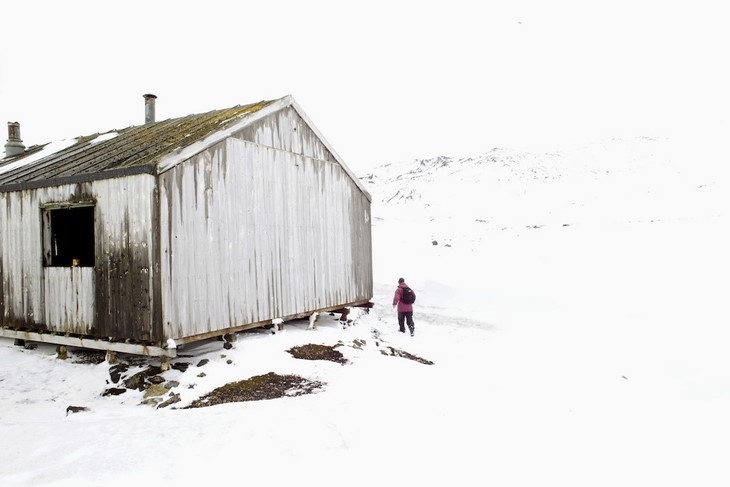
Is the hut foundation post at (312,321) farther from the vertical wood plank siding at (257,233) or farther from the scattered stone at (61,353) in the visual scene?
the scattered stone at (61,353)

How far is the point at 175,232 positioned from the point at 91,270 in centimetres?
224

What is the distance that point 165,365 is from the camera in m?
8.84

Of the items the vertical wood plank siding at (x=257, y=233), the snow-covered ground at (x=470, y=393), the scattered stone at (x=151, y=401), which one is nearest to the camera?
the snow-covered ground at (x=470, y=393)

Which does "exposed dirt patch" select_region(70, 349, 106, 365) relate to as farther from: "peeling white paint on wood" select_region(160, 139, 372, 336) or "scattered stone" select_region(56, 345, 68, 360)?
"peeling white paint on wood" select_region(160, 139, 372, 336)

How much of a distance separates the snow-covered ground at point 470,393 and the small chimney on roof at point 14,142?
8.71 m

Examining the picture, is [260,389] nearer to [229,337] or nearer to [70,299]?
[229,337]

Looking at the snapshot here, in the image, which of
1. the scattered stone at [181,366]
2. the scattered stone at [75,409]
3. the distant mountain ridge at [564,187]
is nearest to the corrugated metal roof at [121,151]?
the scattered stone at [181,366]

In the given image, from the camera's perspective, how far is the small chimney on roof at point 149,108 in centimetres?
1562

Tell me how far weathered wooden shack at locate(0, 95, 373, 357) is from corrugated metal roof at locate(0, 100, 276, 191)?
0.06 meters

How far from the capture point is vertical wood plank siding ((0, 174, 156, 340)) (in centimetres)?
881

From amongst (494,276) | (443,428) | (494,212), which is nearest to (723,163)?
(494,212)

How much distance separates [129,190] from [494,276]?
50.4ft

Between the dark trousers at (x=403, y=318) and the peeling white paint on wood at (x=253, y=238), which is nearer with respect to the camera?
the peeling white paint on wood at (x=253, y=238)

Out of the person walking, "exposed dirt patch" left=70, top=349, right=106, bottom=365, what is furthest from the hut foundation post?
"exposed dirt patch" left=70, top=349, right=106, bottom=365
